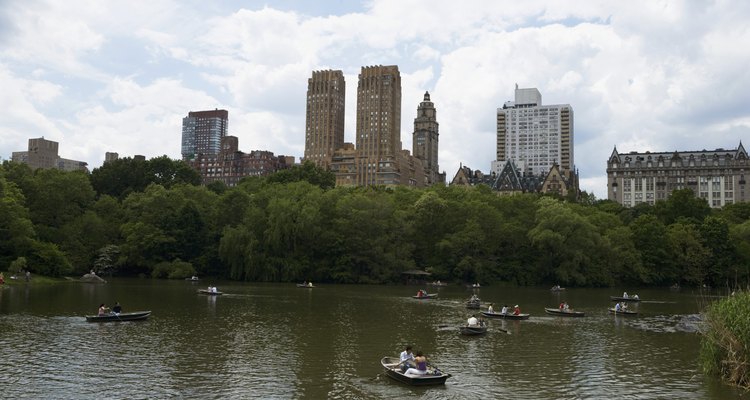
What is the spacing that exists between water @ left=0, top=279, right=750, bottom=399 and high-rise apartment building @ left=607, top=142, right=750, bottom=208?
142 m

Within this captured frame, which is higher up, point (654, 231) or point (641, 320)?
point (654, 231)

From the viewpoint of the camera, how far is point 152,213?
9362 centimetres

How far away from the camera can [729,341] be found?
23.9 m

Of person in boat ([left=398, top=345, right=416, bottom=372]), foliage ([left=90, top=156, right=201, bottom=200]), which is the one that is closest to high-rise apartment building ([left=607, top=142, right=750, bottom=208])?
foliage ([left=90, top=156, right=201, bottom=200])

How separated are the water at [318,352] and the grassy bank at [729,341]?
669 millimetres

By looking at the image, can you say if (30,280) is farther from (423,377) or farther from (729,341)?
(729,341)

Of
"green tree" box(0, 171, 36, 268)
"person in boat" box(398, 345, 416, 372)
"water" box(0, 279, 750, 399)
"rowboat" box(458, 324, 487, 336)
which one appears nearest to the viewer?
"water" box(0, 279, 750, 399)

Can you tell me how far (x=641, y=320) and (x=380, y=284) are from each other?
43.6 metres

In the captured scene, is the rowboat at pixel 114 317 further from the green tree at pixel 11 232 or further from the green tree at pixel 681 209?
the green tree at pixel 681 209

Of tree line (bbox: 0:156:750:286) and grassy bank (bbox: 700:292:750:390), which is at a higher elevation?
tree line (bbox: 0:156:750:286)

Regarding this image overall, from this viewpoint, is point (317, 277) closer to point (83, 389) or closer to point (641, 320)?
point (641, 320)

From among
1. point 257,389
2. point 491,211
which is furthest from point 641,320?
point 491,211

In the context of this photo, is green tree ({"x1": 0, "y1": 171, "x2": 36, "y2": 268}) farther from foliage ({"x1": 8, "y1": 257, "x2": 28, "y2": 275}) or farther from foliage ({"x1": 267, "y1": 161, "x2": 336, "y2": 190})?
foliage ({"x1": 267, "y1": 161, "x2": 336, "y2": 190})

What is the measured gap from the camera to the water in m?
23.7
